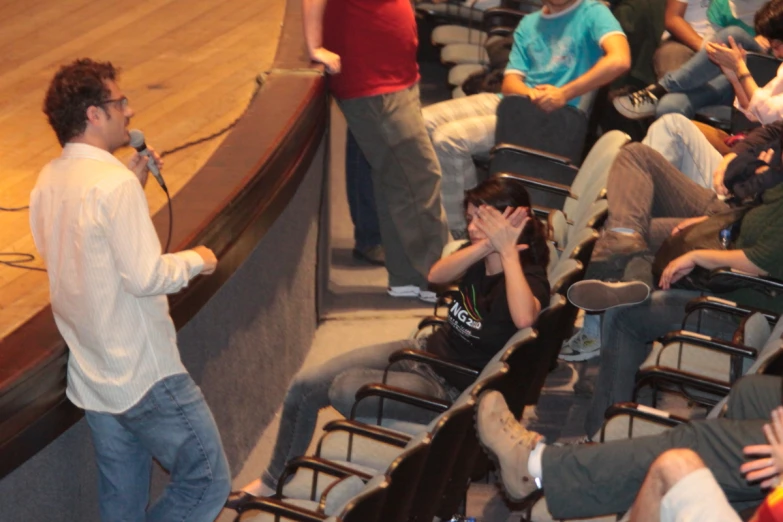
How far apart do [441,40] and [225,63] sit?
1.45m

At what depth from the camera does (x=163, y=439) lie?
288 cm

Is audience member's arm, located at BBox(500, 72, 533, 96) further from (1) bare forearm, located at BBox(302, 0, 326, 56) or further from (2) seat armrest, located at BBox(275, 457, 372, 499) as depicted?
(2) seat armrest, located at BBox(275, 457, 372, 499)

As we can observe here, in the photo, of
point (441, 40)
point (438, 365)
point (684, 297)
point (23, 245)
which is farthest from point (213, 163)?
point (441, 40)

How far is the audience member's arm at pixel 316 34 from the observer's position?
4473 mm

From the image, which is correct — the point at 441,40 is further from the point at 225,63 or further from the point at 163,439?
the point at 163,439

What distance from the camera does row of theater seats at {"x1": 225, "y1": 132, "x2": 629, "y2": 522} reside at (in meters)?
2.61

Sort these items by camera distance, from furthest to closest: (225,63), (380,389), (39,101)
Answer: (225,63) → (39,101) → (380,389)

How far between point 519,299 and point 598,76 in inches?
69.0

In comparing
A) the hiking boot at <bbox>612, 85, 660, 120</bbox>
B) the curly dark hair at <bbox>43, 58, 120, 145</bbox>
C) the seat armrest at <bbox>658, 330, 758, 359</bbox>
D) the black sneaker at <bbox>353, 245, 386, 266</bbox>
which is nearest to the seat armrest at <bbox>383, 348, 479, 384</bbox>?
the seat armrest at <bbox>658, 330, 758, 359</bbox>

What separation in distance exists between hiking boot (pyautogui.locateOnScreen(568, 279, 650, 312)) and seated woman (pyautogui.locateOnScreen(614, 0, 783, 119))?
1.20 meters

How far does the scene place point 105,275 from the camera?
2.69 metres

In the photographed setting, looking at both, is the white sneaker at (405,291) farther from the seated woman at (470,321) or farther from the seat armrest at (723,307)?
the seat armrest at (723,307)

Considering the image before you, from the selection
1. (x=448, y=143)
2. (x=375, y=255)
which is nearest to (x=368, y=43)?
(x=448, y=143)

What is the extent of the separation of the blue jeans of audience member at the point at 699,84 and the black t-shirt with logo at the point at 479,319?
6.84 ft
